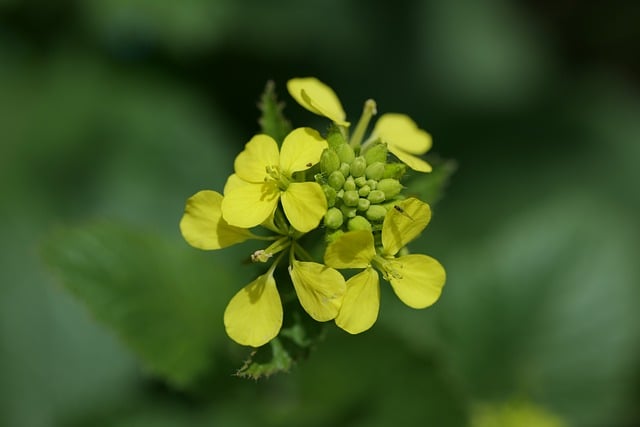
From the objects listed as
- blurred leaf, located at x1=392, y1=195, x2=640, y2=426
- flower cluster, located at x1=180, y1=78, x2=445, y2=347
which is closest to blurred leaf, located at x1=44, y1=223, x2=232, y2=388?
flower cluster, located at x1=180, y1=78, x2=445, y2=347

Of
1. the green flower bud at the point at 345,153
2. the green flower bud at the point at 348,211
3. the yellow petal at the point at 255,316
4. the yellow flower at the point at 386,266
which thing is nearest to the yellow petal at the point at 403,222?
the yellow flower at the point at 386,266

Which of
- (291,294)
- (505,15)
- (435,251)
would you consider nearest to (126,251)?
(291,294)

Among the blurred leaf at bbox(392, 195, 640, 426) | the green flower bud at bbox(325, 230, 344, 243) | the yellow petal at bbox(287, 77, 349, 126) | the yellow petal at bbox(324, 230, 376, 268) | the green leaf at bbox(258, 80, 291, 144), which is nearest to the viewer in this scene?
the yellow petal at bbox(324, 230, 376, 268)

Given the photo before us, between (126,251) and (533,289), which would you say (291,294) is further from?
(533,289)

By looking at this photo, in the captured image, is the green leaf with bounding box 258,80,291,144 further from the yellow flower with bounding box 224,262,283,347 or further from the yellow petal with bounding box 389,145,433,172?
the yellow flower with bounding box 224,262,283,347

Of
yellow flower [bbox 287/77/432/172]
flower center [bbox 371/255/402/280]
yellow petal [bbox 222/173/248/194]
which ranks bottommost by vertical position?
flower center [bbox 371/255/402/280]

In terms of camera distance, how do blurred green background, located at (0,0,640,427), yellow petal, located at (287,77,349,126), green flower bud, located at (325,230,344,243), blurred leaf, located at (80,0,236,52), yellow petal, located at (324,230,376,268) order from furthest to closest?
1. blurred leaf, located at (80,0,236,52)
2. blurred green background, located at (0,0,640,427)
3. yellow petal, located at (287,77,349,126)
4. green flower bud, located at (325,230,344,243)
5. yellow petal, located at (324,230,376,268)
